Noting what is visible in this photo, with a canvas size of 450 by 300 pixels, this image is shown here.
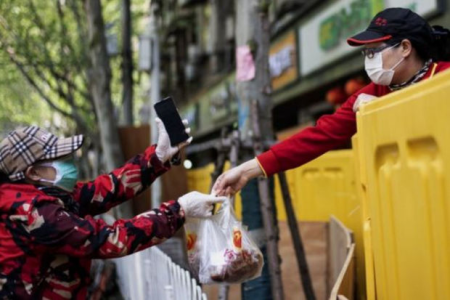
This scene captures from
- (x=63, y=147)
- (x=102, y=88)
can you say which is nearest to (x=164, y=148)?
(x=63, y=147)

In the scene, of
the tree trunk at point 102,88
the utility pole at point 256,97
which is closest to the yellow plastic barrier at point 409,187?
the utility pole at point 256,97

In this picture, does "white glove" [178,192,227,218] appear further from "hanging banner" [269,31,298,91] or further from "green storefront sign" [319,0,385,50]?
"hanging banner" [269,31,298,91]

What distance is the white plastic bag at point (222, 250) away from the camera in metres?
3.36

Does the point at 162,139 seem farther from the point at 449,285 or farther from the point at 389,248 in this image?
the point at 449,285

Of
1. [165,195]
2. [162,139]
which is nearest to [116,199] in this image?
[162,139]

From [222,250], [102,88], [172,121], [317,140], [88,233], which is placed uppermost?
[102,88]

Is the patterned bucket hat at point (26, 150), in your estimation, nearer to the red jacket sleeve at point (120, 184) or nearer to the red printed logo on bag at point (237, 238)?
the red jacket sleeve at point (120, 184)

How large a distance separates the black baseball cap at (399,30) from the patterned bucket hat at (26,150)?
144cm

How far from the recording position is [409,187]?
2.32 m

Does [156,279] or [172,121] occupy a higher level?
[172,121]

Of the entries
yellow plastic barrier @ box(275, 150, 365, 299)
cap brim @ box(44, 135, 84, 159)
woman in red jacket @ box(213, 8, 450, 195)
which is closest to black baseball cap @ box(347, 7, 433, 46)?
woman in red jacket @ box(213, 8, 450, 195)

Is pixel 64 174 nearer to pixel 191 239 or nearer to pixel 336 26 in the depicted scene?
pixel 191 239

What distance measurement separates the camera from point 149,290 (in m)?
5.05

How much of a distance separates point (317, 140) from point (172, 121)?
734 mm
